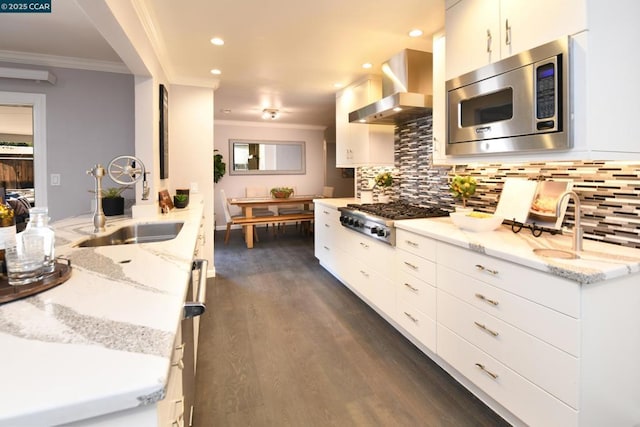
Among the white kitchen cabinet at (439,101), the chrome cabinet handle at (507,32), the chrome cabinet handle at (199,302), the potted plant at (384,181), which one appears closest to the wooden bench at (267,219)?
the potted plant at (384,181)

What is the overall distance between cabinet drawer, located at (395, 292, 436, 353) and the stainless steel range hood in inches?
60.6

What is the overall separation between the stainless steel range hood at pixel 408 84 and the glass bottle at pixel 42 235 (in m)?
2.37

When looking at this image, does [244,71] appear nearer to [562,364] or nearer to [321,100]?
[321,100]

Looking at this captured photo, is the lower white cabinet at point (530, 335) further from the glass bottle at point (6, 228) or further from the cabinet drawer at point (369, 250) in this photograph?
the glass bottle at point (6, 228)

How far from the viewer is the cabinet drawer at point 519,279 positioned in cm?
129

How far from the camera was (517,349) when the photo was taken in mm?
1505

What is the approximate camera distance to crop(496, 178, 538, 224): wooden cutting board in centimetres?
195

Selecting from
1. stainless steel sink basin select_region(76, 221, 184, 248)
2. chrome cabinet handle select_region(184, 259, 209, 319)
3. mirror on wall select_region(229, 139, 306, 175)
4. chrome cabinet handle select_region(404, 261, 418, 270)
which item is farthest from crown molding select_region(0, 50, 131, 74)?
mirror on wall select_region(229, 139, 306, 175)

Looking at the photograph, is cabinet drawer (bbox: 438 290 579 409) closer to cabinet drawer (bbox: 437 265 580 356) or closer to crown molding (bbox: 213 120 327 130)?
cabinet drawer (bbox: 437 265 580 356)

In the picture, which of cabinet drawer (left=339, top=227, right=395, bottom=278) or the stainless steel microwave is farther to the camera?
cabinet drawer (left=339, top=227, right=395, bottom=278)

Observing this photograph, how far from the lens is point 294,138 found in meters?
7.93

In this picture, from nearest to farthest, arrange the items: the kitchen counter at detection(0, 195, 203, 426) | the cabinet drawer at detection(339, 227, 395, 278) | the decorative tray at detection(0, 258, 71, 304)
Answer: the kitchen counter at detection(0, 195, 203, 426), the decorative tray at detection(0, 258, 71, 304), the cabinet drawer at detection(339, 227, 395, 278)

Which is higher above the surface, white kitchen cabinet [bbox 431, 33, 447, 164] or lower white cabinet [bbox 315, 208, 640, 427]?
white kitchen cabinet [bbox 431, 33, 447, 164]

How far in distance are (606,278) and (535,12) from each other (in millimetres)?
1270
